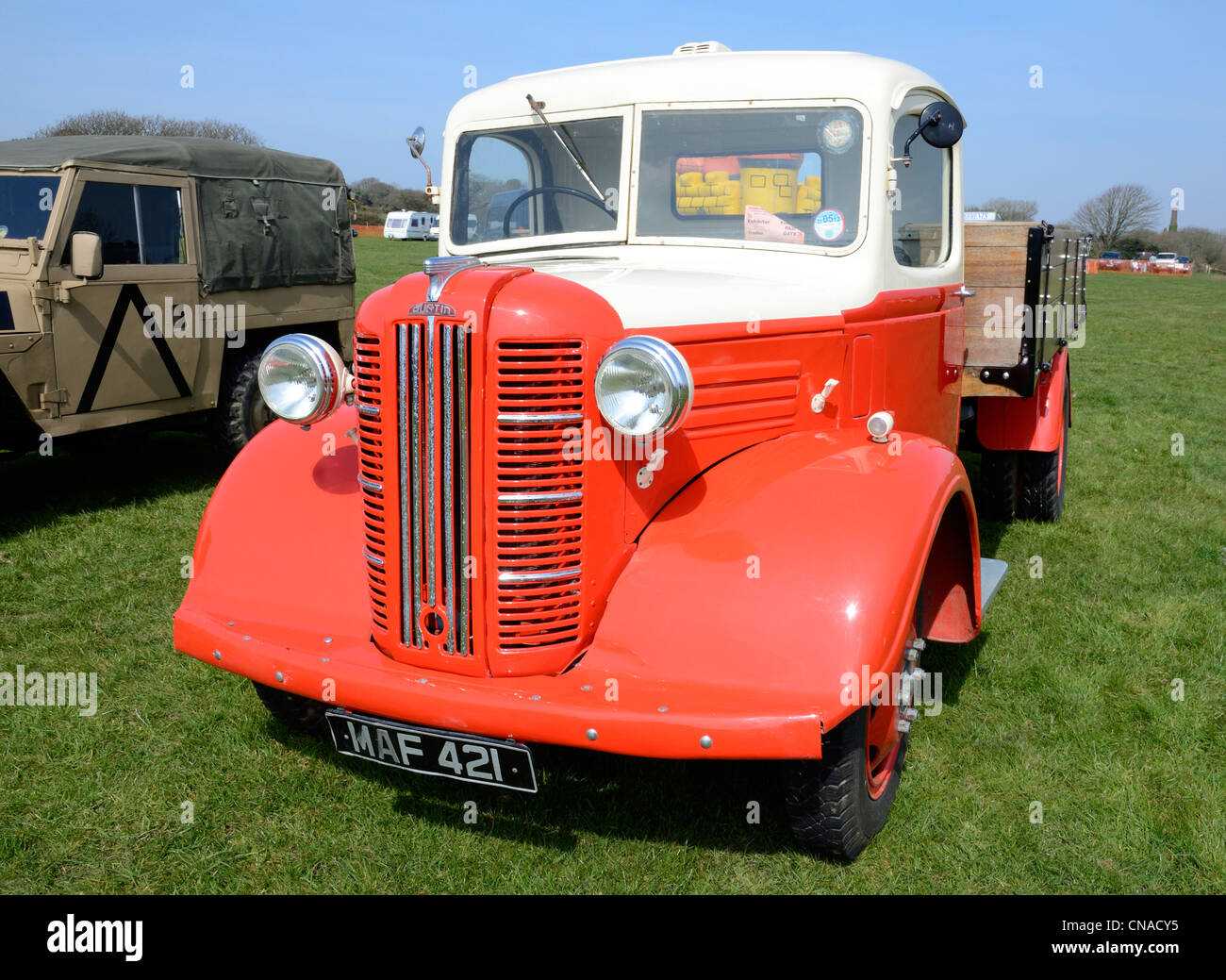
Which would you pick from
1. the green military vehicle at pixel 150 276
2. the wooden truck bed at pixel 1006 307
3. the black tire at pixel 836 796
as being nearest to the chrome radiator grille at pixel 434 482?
the black tire at pixel 836 796

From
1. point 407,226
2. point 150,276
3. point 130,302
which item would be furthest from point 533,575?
point 407,226

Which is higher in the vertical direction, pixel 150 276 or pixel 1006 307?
pixel 150 276

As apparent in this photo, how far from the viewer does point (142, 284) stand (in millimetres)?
6699

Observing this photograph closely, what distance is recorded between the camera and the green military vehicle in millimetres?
6152

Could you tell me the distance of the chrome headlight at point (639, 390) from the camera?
2.57 metres

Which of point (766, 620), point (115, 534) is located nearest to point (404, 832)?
point (766, 620)

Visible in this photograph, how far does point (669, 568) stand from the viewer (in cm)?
276

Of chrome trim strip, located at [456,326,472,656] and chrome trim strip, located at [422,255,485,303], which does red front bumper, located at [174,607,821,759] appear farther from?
chrome trim strip, located at [422,255,485,303]

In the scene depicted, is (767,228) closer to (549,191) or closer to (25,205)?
(549,191)

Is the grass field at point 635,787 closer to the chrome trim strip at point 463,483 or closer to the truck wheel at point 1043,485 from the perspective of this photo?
the truck wheel at point 1043,485

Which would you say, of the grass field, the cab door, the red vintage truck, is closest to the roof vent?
the red vintage truck

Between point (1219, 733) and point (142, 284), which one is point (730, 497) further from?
point (142, 284)

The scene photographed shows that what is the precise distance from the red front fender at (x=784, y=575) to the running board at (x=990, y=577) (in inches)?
31.8

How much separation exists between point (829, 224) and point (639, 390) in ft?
4.69
